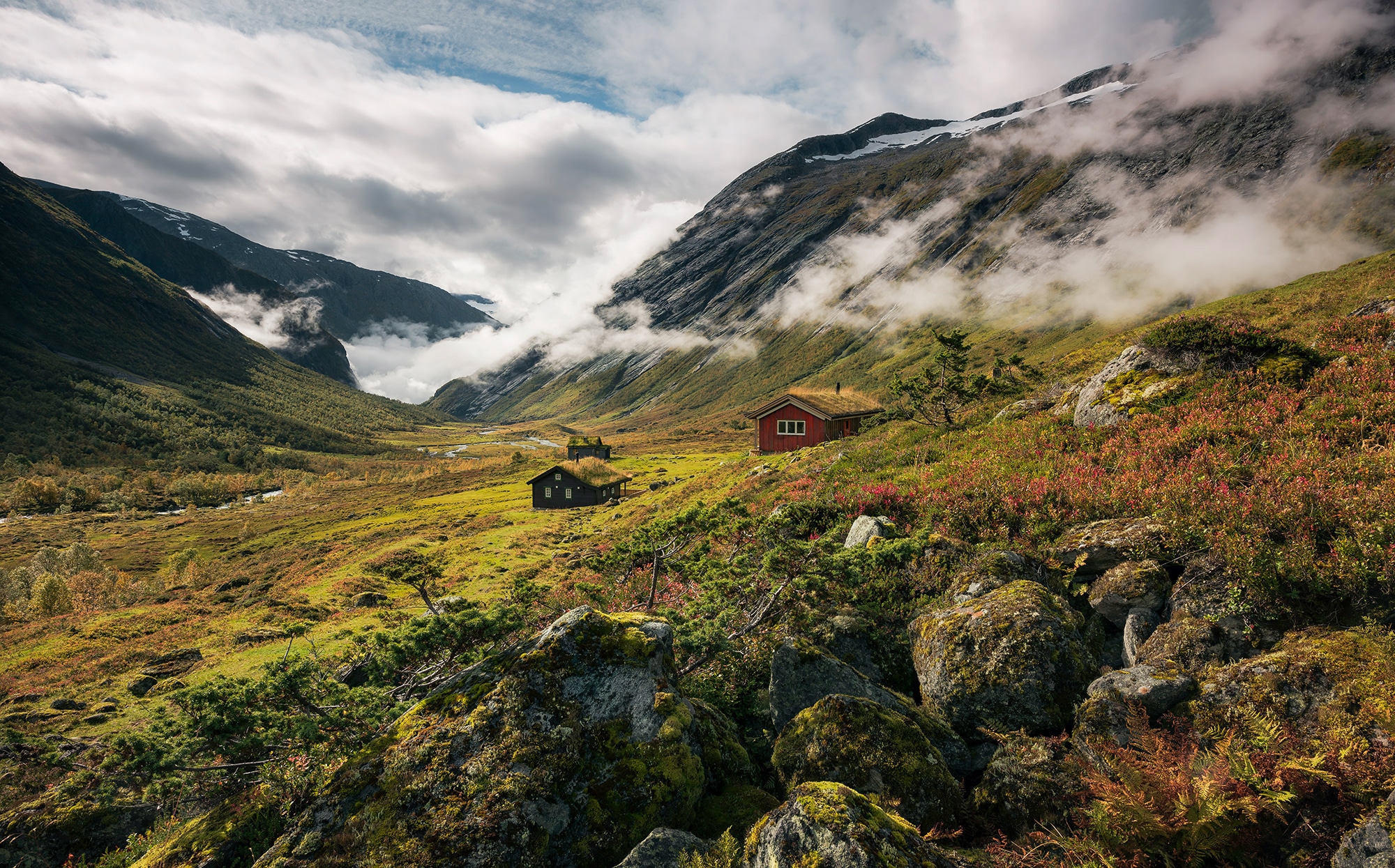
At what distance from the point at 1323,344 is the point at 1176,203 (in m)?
230

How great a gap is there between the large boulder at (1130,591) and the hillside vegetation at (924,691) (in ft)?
0.13

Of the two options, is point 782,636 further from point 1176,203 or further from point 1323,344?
point 1176,203

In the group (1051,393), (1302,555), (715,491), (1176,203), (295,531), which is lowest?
(295,531)

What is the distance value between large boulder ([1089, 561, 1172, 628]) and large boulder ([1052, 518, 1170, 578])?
16.2 inches

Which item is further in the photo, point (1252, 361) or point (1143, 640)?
point (1252, 361)

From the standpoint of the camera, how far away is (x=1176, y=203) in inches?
7018

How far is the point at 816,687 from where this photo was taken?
743cm

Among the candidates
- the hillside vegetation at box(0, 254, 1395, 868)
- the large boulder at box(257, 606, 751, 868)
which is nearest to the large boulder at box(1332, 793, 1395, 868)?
the hillside vegetation at box(0, 254, 1395, 868)

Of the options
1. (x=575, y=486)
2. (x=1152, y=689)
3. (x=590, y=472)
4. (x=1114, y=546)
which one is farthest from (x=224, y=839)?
(x=590, y=472)

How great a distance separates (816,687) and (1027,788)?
257cm

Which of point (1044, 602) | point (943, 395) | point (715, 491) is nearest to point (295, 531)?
point (715, 491)

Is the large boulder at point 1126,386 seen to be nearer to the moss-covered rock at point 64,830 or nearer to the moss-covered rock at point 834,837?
the moss-covered rock at point 834,837

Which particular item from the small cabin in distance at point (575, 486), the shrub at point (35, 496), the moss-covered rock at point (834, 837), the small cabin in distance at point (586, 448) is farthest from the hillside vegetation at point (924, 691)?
the shrub at point (35, 496)

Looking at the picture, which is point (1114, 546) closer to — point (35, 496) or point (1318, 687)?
point (1318, 687)
